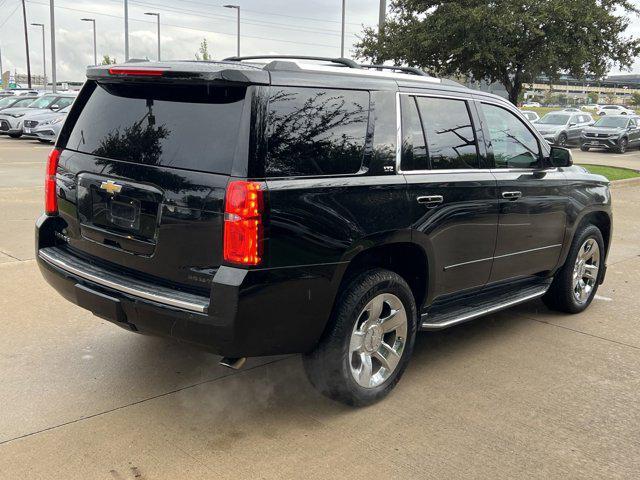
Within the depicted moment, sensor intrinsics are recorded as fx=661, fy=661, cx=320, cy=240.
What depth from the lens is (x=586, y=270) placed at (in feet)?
19.1

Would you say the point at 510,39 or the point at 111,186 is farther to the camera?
the point at 510,39

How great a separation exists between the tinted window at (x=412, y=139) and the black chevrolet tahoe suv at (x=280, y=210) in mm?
12

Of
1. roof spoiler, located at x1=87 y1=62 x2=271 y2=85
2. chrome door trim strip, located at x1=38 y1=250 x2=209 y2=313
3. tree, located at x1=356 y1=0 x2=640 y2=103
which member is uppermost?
tree, located at x1=356 y1=0 x2=640 y2=103

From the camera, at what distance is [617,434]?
3559mm

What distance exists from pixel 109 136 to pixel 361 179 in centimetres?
140

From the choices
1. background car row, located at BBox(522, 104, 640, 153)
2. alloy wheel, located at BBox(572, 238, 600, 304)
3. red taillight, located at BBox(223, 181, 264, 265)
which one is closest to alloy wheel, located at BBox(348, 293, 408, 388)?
red taillight, located at BBox(223, 181, 264, 265)

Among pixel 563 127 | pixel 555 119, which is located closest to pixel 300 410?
pixel 563 127

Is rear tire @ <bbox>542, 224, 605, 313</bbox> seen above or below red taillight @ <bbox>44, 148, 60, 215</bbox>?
below

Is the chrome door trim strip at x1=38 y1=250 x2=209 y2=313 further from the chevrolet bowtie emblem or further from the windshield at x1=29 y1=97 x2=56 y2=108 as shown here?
the windshield at x1=29 y1=97 x2=56 y2=108

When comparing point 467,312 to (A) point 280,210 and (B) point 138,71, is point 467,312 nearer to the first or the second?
(A) point 280,210

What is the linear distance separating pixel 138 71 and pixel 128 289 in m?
1.13

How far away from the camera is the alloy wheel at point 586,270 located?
567cm

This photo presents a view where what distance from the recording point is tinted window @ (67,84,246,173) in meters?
3.18

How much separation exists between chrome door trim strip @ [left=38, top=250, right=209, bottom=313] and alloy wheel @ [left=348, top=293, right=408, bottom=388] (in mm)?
928
